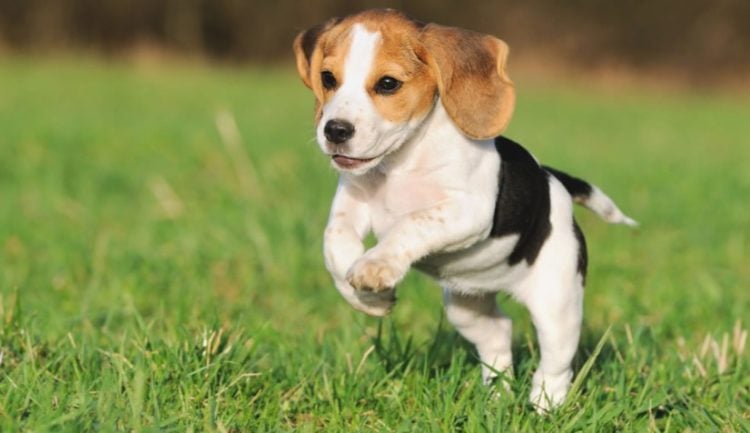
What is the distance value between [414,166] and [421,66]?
1.14 feet

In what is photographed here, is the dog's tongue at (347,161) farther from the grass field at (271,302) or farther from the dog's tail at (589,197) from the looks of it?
the dog's tail at (589,197)

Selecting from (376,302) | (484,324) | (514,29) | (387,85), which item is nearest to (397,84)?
(387,85)

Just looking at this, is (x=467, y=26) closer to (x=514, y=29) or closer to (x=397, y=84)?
(x=514, y=29)

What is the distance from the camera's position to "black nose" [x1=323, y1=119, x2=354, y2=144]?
359 cm

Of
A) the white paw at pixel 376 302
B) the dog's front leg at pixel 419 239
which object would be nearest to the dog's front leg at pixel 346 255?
the white paw at pixel 376 302

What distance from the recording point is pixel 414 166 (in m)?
3.90

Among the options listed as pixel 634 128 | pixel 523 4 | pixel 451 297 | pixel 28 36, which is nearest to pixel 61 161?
pixel 451 297

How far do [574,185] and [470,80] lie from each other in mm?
847

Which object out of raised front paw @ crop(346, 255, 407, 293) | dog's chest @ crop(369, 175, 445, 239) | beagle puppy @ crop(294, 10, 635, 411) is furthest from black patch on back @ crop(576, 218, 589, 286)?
raised front paw @ crop(346, 255, 407, 293)

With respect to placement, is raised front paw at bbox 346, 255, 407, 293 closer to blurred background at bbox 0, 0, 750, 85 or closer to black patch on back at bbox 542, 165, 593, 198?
black patch on back at bbox 542, 165, 593, 198

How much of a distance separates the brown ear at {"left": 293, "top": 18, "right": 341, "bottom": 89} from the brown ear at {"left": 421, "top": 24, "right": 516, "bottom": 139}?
0.41 metres

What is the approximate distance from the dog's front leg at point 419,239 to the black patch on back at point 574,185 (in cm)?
65

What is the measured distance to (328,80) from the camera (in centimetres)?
379

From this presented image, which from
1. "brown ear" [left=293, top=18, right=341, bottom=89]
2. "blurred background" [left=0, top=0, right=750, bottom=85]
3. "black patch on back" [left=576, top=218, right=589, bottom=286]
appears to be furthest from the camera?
"blurred background" [left=0, top=0, right=750, bottom=85]
